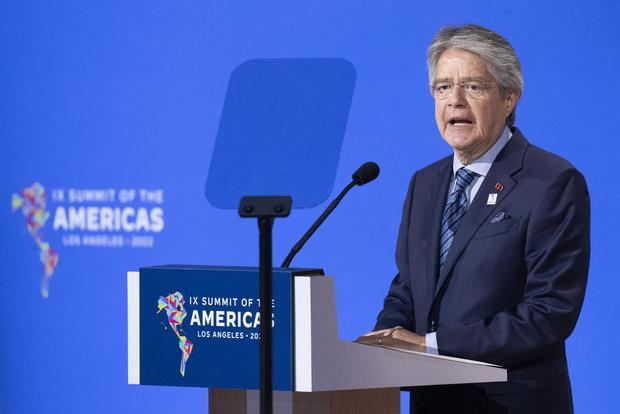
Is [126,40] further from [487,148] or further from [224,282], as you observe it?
[224,282]

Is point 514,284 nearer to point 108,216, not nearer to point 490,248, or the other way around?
point 490,248


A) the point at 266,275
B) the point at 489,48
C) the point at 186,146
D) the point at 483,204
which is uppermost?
the point at 186,146

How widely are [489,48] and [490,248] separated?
0.49m

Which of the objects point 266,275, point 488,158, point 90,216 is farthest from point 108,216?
point 266,275

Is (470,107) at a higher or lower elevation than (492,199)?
higher

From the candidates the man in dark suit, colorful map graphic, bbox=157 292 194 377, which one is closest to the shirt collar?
the man in dark suit

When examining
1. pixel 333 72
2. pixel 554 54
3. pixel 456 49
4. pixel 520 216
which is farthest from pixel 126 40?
pixel 520 216

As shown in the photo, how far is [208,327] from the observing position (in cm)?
208

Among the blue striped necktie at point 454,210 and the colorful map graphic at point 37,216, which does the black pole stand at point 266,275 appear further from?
the colorful map graphic at point 37,216

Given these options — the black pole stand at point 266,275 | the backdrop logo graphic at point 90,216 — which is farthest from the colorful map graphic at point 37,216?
the black pole stand at point 266,275

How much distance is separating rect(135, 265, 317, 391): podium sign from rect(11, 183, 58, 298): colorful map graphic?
2.48m

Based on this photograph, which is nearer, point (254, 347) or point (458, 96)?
point (254, 347)

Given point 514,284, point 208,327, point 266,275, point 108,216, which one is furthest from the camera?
point 108,216

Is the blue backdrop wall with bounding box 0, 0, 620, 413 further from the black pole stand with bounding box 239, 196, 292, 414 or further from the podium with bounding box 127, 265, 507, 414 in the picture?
the black pole stand with bounding box 239, 196, 292, 414
